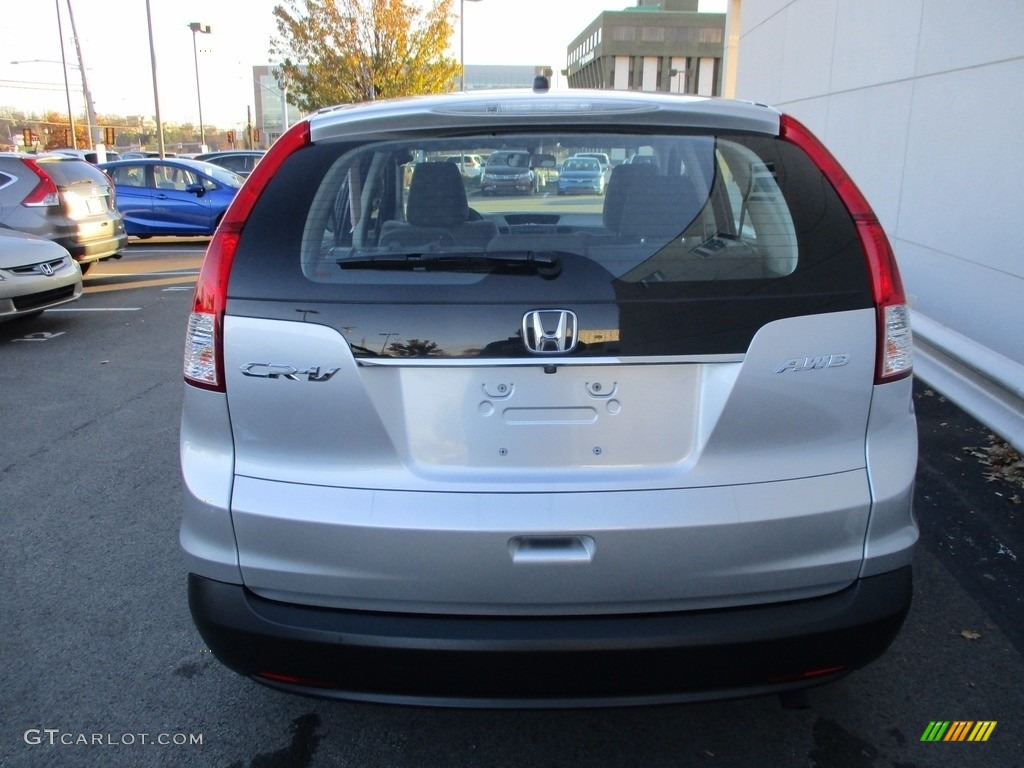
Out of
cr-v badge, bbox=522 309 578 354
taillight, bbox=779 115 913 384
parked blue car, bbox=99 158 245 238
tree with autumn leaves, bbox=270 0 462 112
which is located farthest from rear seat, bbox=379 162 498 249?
tree with autumn leaves, bbox=270 0 462 112

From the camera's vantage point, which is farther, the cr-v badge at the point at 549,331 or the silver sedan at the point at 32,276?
the silver sedan at the point at 32,276

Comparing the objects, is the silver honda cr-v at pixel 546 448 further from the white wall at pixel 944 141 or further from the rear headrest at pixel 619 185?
the white wall at pixel 944 141

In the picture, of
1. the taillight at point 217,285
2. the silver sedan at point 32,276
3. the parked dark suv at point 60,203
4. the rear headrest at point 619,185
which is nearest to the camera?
the taillight at point 217,285

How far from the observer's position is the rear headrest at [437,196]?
93.0 inches

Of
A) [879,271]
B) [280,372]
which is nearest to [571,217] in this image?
[879,271]

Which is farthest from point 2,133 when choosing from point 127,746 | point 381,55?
point 127,746

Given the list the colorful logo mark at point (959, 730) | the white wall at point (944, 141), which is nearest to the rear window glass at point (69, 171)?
the white wall at point (944, 141)

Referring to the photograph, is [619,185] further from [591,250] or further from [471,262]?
[471,262]

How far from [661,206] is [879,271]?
1.89 feet

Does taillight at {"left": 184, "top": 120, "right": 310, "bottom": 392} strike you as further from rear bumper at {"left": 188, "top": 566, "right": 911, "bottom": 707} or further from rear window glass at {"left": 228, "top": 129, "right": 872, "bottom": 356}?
rear bumper at {"left": 188, "top": 566, "right": 911, "bottom": 707}

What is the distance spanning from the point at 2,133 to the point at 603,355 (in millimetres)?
70966

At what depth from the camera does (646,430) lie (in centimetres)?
208

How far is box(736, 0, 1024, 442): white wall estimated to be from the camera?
614 cm

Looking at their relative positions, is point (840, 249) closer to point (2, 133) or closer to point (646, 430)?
point (646, 430)
